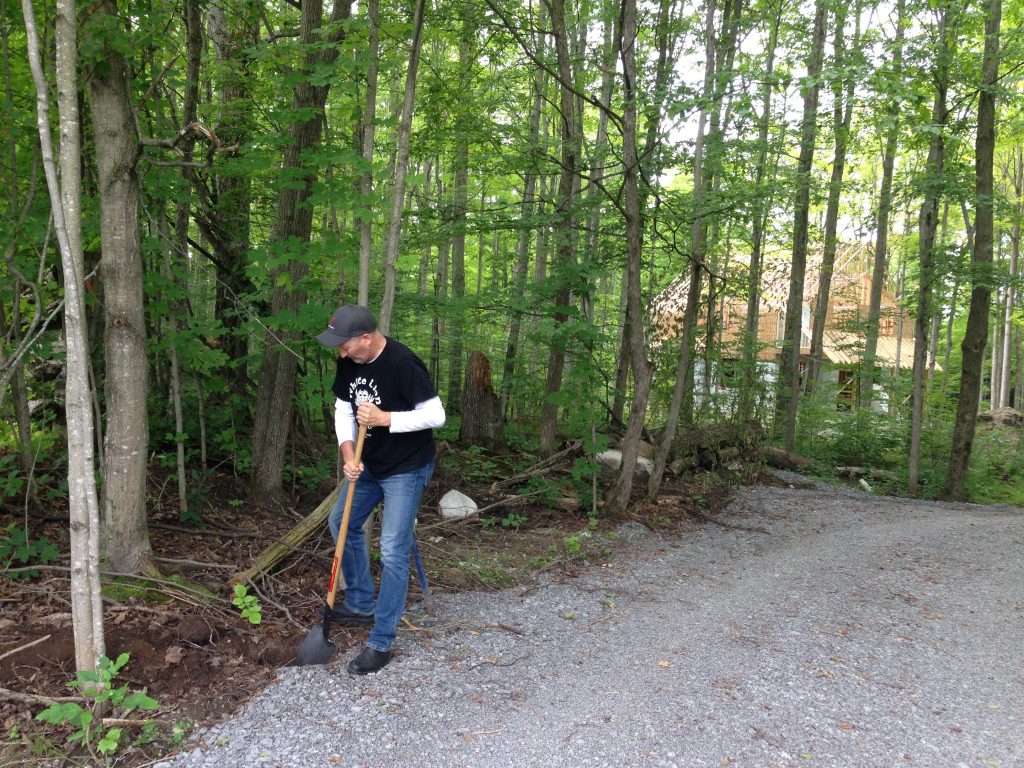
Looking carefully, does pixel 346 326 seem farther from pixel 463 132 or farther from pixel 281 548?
pixel 463 132

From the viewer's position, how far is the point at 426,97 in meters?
8.34

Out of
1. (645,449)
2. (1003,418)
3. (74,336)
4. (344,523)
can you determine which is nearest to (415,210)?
(645,449)

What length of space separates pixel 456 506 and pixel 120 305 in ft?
13.6

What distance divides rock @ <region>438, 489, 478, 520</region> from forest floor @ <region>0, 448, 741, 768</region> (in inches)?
18.5

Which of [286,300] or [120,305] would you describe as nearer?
[120,305]

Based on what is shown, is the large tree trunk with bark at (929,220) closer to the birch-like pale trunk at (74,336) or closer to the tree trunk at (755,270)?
→ the tree trunk at (755,270)

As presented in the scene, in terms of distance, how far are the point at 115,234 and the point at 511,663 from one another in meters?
3.45

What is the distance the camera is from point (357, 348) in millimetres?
3633

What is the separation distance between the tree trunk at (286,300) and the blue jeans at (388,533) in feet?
7.84

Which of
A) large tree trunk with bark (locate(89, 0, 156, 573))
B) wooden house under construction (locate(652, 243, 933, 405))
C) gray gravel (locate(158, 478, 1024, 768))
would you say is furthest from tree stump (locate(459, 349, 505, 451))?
large tree trunk with bark (locate(89, 0, 156, 573))

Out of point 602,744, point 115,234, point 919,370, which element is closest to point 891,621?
point 602,744

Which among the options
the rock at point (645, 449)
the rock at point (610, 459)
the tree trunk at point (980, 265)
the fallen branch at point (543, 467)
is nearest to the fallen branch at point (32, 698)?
the fallen branch at point (543, 467)

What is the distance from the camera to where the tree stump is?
10.7 metres

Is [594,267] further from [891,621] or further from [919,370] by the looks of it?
[919,370]
